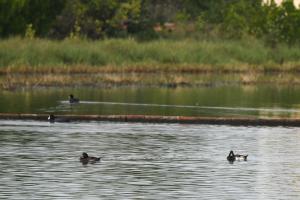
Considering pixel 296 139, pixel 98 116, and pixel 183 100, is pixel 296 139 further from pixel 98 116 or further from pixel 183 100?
pixel 183 100

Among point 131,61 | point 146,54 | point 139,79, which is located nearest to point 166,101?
point 139,79

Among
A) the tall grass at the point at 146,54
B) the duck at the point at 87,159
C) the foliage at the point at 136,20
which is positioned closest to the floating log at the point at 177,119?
the duck at the point at 87,159

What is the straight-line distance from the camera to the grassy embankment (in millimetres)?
58125

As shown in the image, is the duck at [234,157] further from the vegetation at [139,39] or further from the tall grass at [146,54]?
the tall grass at [146,54]

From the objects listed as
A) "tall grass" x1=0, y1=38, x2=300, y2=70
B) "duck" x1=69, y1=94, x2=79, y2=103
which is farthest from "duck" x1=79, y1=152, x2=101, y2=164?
"tall grass" x1=0, y1=38, x2=300, y2=70

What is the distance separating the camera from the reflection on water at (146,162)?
23984 millimetres

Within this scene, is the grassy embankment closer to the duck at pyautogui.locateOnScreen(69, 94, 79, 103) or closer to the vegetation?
the vegetation

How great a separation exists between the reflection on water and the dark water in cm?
519

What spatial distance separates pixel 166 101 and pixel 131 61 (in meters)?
16.4

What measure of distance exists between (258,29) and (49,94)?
29469 mm

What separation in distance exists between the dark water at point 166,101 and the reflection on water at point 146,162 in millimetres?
5191

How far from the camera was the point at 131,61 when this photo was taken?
65.2 meters

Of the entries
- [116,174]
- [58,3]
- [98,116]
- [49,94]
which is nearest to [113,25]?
[58,3]

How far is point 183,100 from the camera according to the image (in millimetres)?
49531
